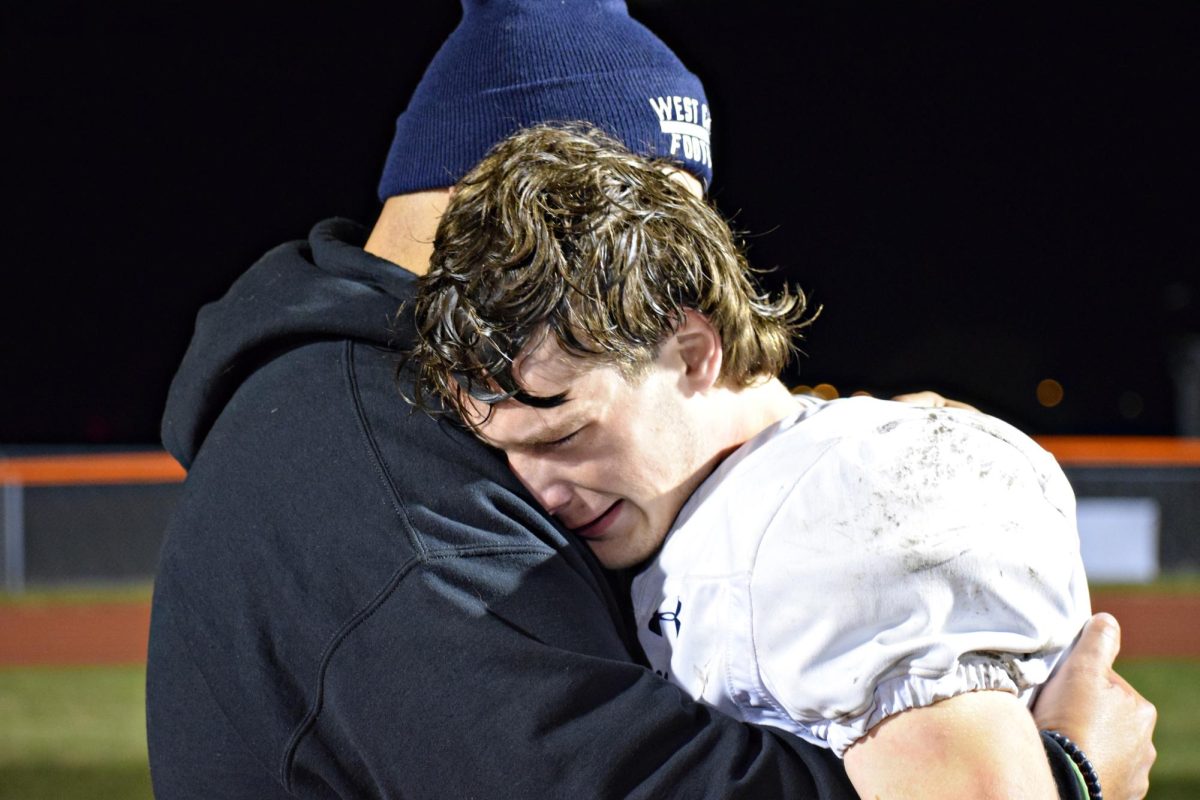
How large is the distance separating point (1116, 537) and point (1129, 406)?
17.1m

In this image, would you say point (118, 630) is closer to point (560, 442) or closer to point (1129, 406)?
point (560, 442)

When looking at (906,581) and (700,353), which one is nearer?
(906,581)

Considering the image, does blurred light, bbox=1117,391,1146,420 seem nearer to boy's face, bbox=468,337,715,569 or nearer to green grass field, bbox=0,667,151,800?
green grass field, bbox=0,667,151,800

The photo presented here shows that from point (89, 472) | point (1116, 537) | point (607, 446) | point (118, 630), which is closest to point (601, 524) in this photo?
point (607, 446)

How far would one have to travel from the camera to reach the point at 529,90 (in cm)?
160

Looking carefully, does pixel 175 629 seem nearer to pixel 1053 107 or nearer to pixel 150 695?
pixel 150 695

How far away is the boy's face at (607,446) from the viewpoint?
4.29 feet

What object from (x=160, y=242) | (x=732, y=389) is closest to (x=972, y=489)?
(x=732, y=389)

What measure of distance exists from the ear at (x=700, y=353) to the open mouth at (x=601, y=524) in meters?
0.16

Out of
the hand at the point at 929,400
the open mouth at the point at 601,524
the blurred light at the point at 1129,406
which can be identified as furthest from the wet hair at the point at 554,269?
the blurred light at the point at 1129,406

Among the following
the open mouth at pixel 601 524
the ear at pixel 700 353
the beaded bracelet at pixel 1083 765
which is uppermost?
the ear at pixel 700 353

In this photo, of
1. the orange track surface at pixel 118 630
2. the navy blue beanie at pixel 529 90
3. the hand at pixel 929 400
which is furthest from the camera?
the orange track surface at pixel 118 630

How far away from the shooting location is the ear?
1.41 metres

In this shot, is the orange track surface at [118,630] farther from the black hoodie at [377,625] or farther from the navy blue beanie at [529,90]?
the black hoodie at [377,625]
